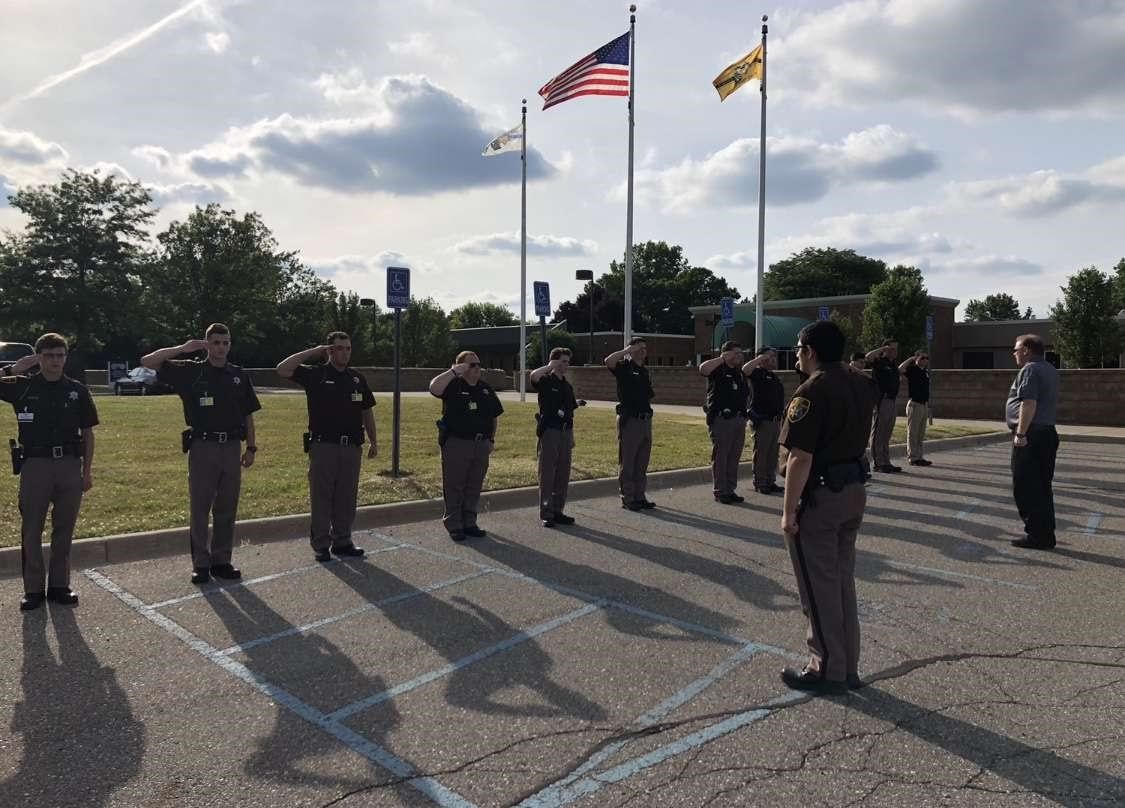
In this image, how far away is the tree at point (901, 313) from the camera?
39.2m

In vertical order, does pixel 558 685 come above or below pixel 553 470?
below

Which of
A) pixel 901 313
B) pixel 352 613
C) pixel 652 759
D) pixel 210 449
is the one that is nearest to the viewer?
pixel 652 759

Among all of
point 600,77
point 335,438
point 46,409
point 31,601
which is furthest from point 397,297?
point 600,77

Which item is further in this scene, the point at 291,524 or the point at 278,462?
the point at 278,462

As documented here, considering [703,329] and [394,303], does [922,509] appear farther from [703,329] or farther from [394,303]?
[703,329]

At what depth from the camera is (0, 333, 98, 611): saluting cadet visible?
525 centimetres

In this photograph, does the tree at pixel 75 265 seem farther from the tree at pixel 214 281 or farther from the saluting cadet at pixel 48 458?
the saluting cadet at pixel 48 458

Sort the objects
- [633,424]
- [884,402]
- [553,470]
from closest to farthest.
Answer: [553,470] < [633,424] < [884,402]

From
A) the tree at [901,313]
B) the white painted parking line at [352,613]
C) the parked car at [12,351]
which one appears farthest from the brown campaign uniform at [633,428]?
the tree at [901,313]

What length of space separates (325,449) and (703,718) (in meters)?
4.23

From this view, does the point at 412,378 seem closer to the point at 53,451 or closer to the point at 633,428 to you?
the point at 633,428

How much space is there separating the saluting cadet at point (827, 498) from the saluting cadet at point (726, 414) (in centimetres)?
562

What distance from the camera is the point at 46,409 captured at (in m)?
5.31

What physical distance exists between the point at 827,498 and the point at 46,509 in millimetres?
5009
